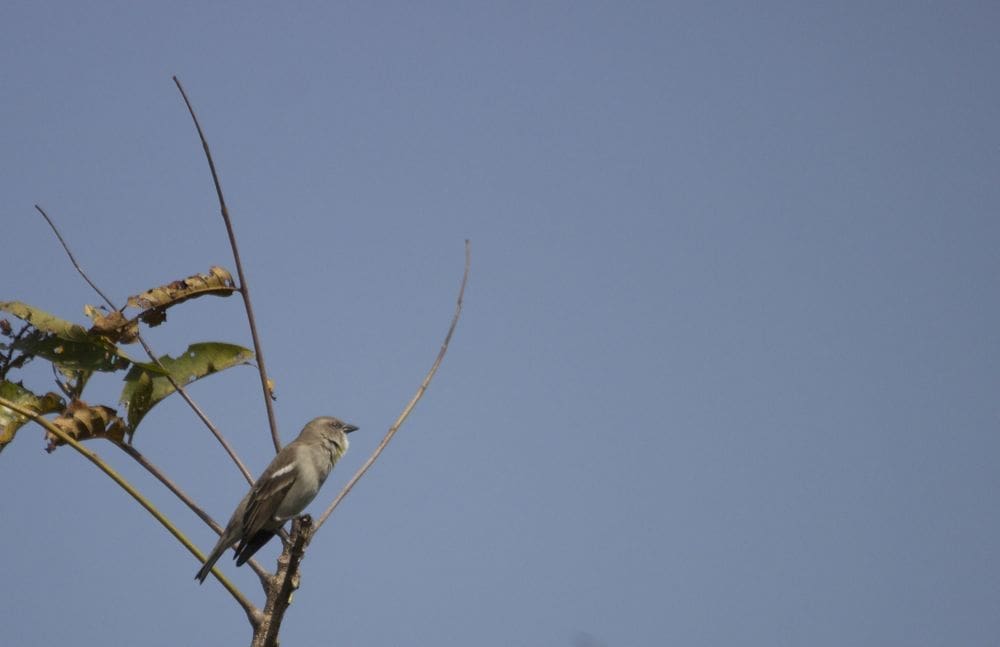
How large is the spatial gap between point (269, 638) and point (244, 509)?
10.2 ft

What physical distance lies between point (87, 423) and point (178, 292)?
3.36 ft

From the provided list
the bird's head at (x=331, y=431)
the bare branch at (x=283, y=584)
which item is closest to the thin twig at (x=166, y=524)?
the bare branch at (x=283, y=584)

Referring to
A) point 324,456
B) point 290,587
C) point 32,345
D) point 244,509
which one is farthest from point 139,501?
point 324,456

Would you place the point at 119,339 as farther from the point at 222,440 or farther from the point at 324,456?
the point at 324,456

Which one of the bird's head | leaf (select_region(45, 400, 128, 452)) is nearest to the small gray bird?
the bird's head

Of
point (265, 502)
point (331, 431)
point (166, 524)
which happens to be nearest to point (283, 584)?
point (166, 524)

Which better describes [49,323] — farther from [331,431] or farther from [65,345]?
[331,431]

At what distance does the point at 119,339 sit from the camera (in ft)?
20.1

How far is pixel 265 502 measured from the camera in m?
7.71

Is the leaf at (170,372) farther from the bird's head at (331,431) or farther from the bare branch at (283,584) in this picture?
the bird's head at (331,431)

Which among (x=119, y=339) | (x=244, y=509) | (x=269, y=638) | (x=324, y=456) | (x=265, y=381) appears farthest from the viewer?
(x=324, y=456)

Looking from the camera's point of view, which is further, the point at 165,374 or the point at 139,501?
the point at 165,374

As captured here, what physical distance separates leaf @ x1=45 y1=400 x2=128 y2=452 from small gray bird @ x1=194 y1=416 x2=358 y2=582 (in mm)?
1460

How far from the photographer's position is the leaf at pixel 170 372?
240 inches
